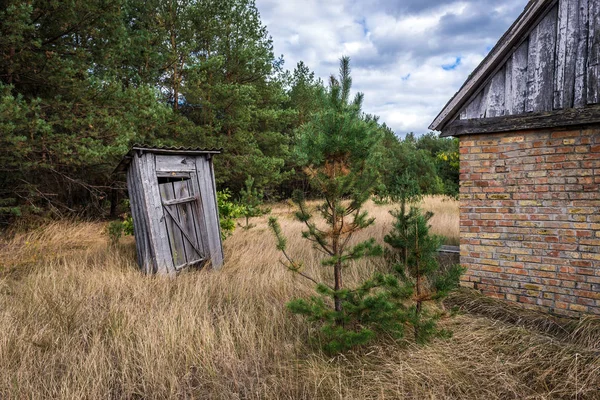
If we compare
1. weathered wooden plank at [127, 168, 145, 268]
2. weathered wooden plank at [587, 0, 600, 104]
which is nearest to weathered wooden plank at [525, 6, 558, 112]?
weathered wooden plank at [587, 0, 600, 104]

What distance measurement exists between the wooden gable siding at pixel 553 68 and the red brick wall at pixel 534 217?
1.19 ft

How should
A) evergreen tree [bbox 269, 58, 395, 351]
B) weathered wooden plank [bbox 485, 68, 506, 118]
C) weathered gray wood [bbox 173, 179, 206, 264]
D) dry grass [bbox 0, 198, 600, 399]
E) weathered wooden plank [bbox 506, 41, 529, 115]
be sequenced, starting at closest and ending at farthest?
dry grass [bbox 0, 198, 600, 399], evergreen tree [bbox 269, 58, 395, 351], weathered wooden plank [bbox 506, 41, 529, 115], weathered wooden plank [bbox 485, 68, 506, 118], weathered gray wood [bbox 173, 179, 206, 264]

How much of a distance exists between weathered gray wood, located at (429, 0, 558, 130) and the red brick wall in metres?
0.47

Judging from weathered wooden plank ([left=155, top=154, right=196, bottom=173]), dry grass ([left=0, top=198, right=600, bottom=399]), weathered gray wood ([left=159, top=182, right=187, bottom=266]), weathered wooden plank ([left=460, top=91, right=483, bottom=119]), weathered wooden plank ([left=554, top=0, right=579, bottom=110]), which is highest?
weathered wooden plank ([left=554, top=0, right=579, bottom=110])

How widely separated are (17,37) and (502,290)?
9.28 meters

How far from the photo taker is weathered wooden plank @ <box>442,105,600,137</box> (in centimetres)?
395

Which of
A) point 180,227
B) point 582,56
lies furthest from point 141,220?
point 582,56

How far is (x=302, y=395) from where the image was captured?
280cm

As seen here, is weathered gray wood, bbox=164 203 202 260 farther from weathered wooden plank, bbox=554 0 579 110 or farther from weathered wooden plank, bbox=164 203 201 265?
weathered wooden plank, bbox=554 0 579 110

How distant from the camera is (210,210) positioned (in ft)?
22.3

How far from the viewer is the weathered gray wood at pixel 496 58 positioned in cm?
416

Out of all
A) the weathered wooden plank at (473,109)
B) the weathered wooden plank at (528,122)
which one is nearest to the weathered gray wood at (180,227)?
the weathered wooden plank at (528,122)

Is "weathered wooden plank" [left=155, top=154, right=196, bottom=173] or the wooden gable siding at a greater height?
the wooden gable siding

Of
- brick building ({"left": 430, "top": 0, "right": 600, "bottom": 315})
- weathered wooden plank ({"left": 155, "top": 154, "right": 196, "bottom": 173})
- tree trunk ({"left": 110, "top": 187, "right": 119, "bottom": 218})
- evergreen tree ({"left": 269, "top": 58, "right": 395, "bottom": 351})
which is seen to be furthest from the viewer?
tree trunk ({"left": 110, "top": 187, "right": 119, "bottom": 218})
